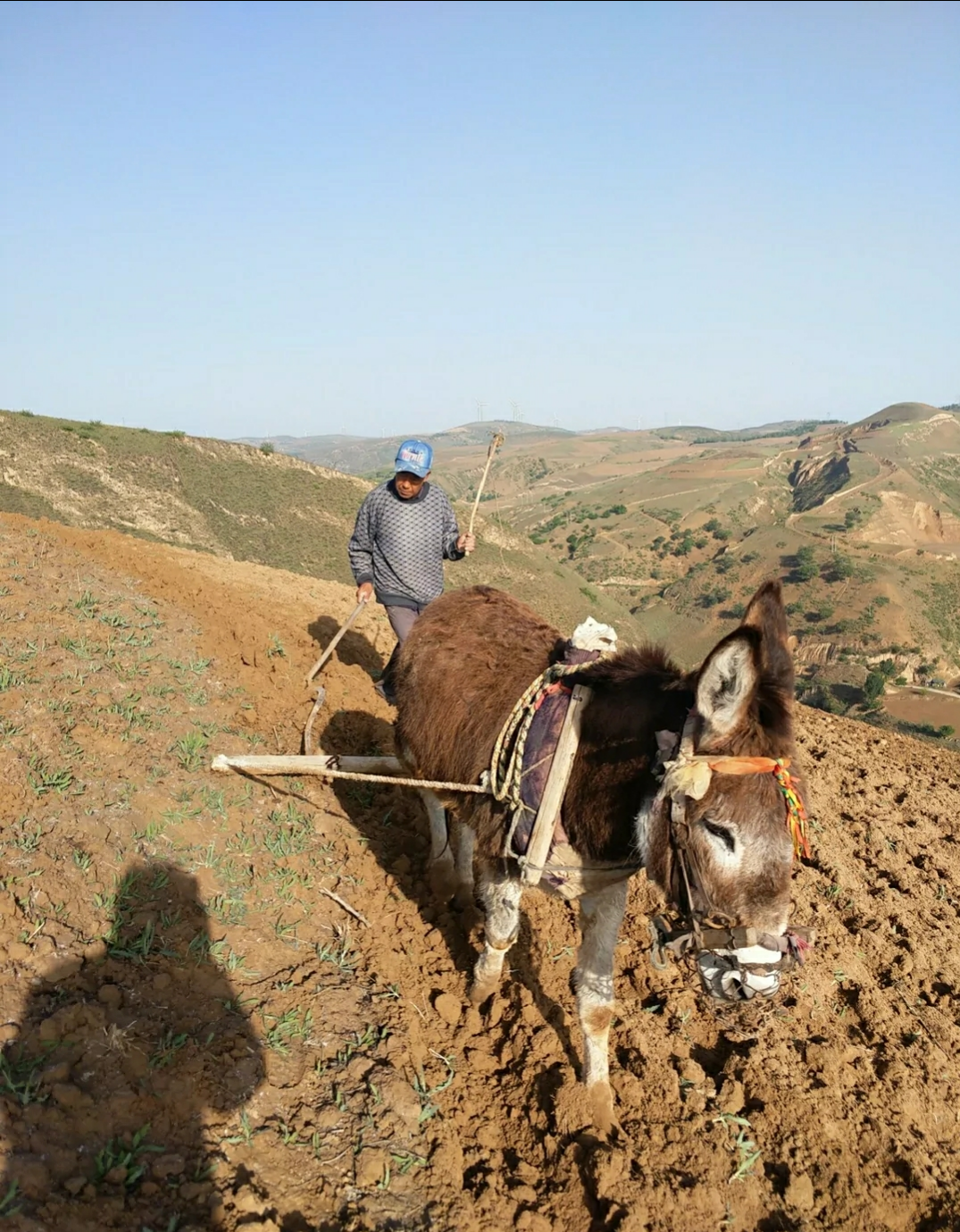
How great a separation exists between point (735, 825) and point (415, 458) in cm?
348

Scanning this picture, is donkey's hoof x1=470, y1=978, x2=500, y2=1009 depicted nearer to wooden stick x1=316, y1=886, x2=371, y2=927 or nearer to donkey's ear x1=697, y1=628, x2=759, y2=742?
wooden stick x1=316, y1=886, x2=371, y2=927

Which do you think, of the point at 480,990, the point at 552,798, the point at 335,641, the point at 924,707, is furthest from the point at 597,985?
the point at 924,707

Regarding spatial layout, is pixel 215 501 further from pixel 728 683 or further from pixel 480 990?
pixel 728 683

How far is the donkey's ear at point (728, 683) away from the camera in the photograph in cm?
229

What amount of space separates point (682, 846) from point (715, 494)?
92.9m

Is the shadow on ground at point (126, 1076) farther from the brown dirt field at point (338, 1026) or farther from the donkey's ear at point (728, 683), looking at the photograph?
the donkey's ear at point (728, 683)

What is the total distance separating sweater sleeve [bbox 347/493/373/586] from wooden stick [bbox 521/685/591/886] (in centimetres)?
277

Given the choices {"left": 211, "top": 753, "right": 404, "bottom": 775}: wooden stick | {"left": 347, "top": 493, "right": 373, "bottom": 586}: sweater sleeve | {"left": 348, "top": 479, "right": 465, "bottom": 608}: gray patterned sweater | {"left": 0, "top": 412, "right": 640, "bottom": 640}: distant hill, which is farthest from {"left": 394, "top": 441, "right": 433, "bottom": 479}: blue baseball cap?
{"left": 0, "top": 412, "right": 640, "bottom": 640}: distant hill

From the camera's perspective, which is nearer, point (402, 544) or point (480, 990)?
point (480, 990)

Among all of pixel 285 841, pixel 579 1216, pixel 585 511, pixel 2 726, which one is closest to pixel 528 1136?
pixel 579 1216

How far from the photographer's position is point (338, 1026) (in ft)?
11.1

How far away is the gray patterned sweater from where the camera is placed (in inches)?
208

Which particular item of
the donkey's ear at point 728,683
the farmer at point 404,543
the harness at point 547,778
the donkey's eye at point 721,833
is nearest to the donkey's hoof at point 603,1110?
the harness at point 547,778

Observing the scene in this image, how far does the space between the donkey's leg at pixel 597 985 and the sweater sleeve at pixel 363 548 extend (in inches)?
119
